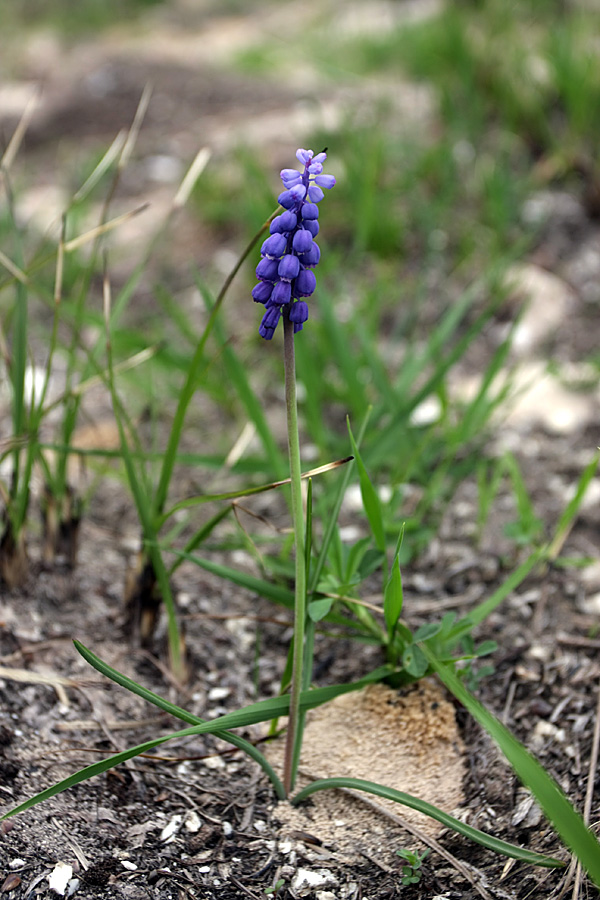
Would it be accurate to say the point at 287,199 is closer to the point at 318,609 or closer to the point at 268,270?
the point at 268,270

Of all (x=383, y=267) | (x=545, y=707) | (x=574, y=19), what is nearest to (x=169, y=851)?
(x=545, y=707)

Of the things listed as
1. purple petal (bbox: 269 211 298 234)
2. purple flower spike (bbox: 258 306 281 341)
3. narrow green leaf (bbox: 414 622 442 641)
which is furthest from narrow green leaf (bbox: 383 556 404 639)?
purple petal (bbox: 269 211 298 234)

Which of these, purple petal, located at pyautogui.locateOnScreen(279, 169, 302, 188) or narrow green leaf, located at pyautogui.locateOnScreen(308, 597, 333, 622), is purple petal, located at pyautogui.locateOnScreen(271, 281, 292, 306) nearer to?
purple petal, located at pyautogui.locateOnScreen(279, 169, 302, 188)

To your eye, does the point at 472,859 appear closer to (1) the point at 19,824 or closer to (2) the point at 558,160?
(1) the point at 19,824

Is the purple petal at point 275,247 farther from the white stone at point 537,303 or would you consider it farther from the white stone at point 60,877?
the white stone at point 537,303

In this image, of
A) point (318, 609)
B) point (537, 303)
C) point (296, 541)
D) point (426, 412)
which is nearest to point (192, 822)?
point (318, 609)

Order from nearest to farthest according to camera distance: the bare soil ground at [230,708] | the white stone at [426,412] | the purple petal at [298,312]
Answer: the purple petal at [298,312] → the bare soil ground at [230,708] → the white stone at [426,412]

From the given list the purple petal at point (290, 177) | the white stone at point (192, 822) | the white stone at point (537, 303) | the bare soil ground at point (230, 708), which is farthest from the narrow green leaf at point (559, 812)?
the white stone at point (537, 303)
